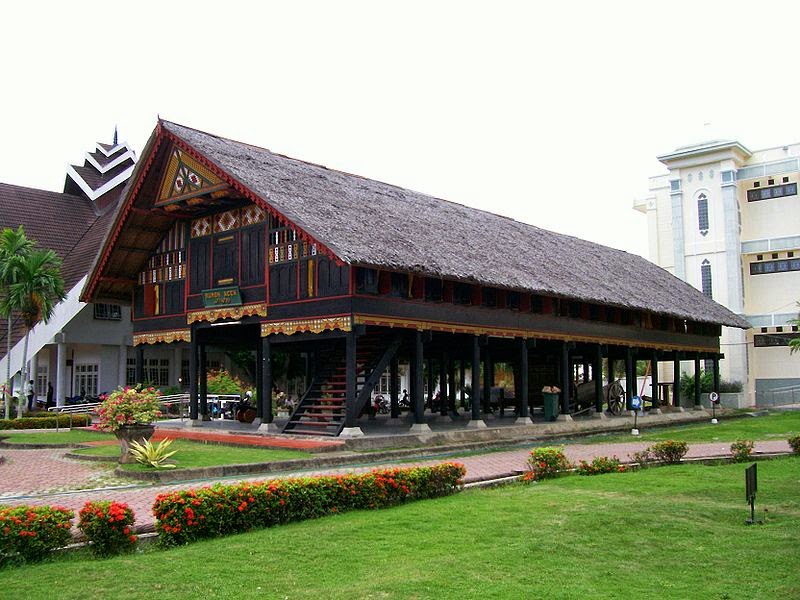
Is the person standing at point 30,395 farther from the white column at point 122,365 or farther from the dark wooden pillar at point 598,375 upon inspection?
the dark wooden pillar at point 598,375

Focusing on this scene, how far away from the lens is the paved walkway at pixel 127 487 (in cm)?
1170

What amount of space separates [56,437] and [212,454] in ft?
25.2

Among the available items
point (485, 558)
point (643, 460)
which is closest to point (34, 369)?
point (643, 460)

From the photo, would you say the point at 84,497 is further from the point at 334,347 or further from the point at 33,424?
the point at 33,424

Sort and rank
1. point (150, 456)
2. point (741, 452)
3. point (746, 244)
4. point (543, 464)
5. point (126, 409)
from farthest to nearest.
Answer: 1. point (746, 244)
2. point (741, 452)
3. point (126, 409)
4. point (150, 456)
5. point (543, 464)

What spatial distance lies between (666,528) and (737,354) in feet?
118

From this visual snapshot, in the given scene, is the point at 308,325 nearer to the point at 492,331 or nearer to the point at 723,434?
the point at 492,331

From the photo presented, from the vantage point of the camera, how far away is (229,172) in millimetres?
19156

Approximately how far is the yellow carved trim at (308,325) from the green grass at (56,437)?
5.60 m

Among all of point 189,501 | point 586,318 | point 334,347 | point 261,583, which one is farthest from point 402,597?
point 586,318

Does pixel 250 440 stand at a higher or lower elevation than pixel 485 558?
higher

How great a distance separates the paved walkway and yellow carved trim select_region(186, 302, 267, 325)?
5369 millimetres

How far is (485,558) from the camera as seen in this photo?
26.1 ft

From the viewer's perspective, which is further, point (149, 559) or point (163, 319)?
point (163, 319)
